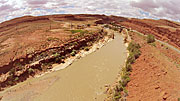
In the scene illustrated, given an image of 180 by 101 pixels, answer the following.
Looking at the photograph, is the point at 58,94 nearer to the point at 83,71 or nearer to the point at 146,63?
the point at 83,71

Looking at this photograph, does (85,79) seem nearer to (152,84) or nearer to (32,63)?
(152,84)

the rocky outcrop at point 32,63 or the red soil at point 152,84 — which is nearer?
the red soil at point 152,84

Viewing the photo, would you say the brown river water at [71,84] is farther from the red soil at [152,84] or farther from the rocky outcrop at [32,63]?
the red soil at [152,84]

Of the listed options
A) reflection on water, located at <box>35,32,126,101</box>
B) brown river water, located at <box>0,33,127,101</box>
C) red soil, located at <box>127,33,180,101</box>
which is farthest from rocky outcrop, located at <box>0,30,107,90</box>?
red soil, located at <box>127,33,180,101</box>

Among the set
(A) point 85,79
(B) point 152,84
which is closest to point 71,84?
(A) point 85,79

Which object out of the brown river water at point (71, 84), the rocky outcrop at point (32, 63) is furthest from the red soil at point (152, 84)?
the rocky outcrop at point (32, 63)

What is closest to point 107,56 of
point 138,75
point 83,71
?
point 83,71

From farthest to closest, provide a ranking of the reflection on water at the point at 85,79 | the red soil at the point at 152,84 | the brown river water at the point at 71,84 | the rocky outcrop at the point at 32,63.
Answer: the rocky outcrop at the point at 32,63 → the reflection on water at the point at 85,79 → the brown river water at the point at 71,84 → the red soil at the point at 152,84

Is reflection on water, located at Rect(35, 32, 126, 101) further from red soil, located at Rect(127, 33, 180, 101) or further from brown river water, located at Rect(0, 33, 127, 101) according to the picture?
red soil, located at Rect(127, 33, 180, 101)
